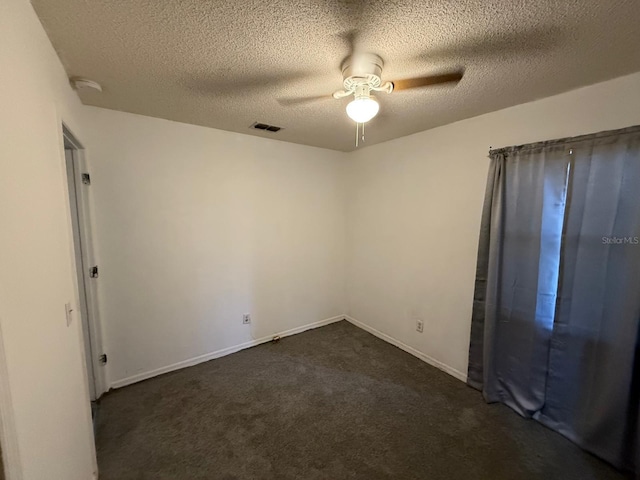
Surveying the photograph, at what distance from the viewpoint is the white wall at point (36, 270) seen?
0.84 metres

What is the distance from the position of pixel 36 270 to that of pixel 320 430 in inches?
73.7

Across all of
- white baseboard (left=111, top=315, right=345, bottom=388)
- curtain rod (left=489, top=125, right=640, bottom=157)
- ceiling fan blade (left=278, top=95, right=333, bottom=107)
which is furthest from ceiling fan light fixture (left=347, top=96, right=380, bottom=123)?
white baseboard (left=111, top=315, right=345, bottom=388)

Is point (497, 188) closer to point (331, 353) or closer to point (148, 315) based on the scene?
point (331, 353)

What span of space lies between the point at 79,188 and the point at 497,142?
3.29 meters


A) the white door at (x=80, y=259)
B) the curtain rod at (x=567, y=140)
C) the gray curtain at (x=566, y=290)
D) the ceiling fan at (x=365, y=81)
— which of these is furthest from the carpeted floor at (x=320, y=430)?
the ceiling fan at (x=365, y=81)

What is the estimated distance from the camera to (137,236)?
242cm

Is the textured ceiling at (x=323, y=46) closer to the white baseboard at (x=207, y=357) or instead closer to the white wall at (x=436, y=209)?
the white wall at (x=436, y=209)

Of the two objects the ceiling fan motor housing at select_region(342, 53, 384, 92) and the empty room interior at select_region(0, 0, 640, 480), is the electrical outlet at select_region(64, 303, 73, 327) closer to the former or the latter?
the empty room interior at select_region(0, 0, 640, 480)

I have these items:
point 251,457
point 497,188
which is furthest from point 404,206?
point 251,457

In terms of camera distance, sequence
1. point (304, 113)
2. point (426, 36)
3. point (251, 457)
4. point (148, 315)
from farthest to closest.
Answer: point (148, 315), point (304, 113), point (251, 457), point (426, 36)

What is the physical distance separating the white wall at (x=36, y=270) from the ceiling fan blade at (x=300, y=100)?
1.27 metres

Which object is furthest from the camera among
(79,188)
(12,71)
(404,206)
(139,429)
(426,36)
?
(404,206)

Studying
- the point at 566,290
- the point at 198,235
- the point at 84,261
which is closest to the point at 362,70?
the point at 566,290

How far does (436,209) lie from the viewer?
Answer: 2.69m
